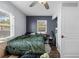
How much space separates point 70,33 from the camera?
149 inches

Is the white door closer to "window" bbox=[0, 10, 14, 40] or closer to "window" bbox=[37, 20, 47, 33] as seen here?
"window" bbox=[37, 20, 47, 33]

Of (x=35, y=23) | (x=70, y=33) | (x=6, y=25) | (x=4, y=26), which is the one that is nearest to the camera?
(x=70, y=33)

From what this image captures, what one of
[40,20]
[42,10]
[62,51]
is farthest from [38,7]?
[62,51]

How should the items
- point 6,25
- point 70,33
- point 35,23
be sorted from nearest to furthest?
1. point 70,33
2. point 6,25
3. point 35,23

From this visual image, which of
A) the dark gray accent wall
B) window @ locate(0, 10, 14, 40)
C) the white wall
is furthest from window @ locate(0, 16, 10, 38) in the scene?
the dark gray accent wall

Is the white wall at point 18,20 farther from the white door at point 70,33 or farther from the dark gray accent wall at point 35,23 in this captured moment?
the white door at point 70,33

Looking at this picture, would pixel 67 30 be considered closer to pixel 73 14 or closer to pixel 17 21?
pixel 73 14

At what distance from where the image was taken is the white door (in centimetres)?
375

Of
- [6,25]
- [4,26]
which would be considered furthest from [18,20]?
[4,26]

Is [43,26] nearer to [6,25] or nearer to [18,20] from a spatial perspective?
[18,20]

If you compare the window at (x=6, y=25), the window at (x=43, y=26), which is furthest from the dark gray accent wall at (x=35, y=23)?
the window at (x=6, y=25)

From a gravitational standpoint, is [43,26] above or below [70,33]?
above

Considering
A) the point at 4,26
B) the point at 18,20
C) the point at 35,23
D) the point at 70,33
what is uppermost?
the point at 18,20

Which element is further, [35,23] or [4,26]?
[35,23]
